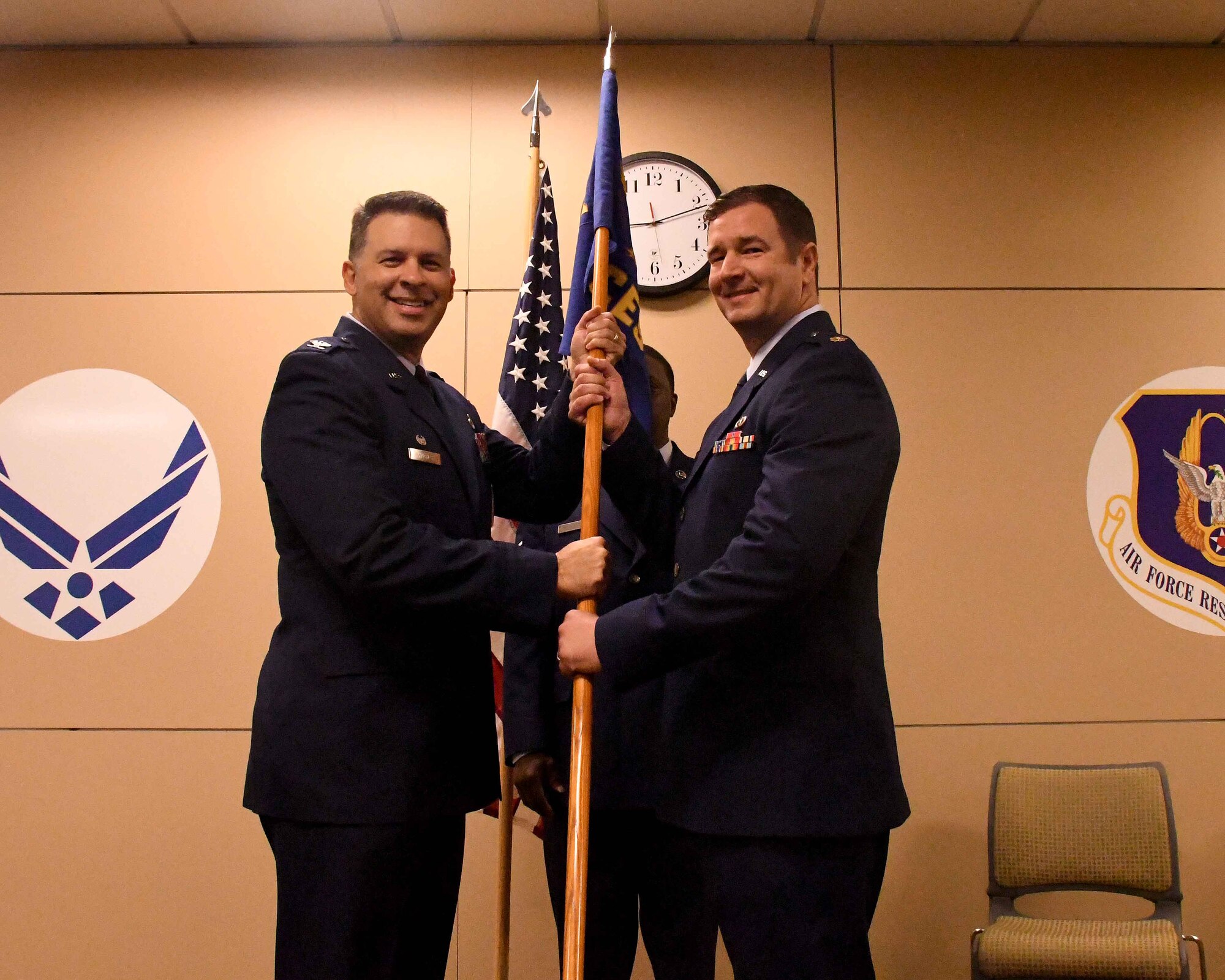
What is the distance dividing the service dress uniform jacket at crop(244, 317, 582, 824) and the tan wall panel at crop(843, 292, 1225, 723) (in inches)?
79.3

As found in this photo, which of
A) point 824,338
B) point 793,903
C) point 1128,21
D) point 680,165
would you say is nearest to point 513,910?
point 793,903

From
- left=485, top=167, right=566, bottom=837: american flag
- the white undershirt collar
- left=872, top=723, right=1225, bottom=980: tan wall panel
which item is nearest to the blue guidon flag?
the white undershirt collar

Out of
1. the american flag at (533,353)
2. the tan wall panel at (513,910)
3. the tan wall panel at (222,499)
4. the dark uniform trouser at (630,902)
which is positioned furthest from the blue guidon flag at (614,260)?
the tan wall panel at (513,910)

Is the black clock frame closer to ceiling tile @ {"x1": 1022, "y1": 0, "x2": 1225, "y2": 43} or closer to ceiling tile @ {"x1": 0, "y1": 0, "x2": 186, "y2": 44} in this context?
ceiling tile @ {"x1": 1022, "y1": 0, "x2": 1225, "y2": 43}

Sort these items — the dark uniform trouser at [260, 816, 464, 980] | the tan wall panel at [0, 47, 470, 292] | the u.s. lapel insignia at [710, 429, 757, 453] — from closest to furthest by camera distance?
the dark uniform trouser at [260, 816, 464, 980]
the u.s. lapel insignia at [710, 429, 757, 453]
the tan wall panel at [0, 47, 470, 292]

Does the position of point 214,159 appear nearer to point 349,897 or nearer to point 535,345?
point 535,345

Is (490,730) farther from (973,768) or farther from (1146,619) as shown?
(1146,619)

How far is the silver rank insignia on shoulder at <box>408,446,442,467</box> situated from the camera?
5.92ft

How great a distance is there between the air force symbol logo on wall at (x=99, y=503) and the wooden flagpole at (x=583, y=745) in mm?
1968

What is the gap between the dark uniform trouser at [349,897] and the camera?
1568 mm

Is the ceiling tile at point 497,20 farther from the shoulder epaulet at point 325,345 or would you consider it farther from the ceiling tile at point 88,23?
the shoulder epaulet at point 325,345

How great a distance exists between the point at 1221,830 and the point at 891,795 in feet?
8.14

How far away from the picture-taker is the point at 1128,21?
3.57 m

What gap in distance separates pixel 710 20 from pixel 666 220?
742 mm
